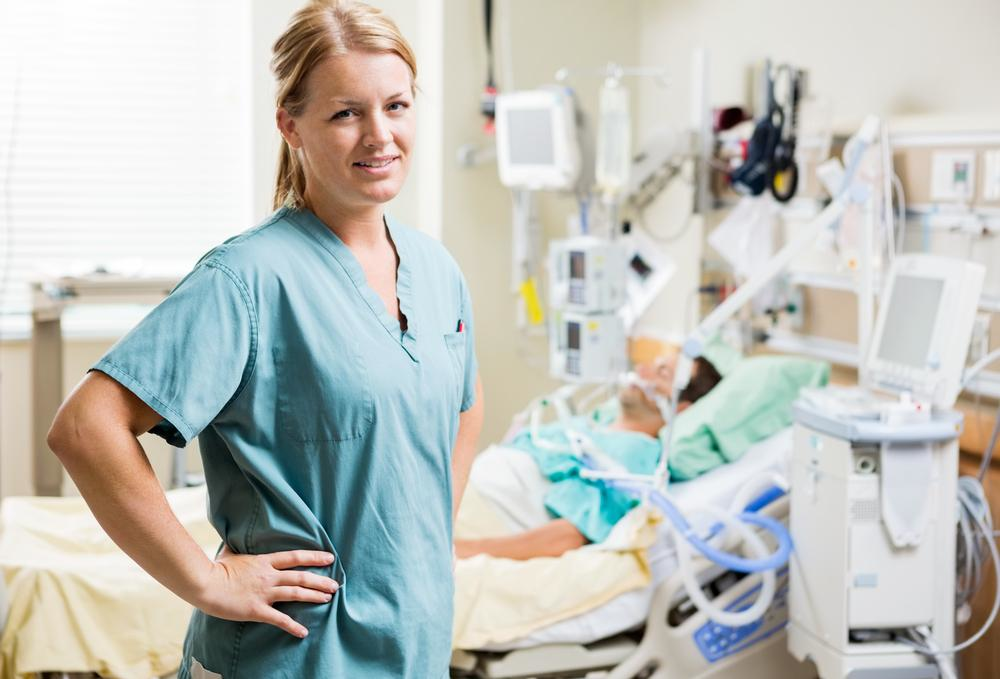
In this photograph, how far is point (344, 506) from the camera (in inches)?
48.4

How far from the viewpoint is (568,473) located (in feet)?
9.54

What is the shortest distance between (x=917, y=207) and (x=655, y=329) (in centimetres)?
139

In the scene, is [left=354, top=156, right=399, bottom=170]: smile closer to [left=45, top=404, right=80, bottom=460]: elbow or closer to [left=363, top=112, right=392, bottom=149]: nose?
[left=363, top=112, right=392, bottom=149]: nose

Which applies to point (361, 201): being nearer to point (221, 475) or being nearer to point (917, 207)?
point (221, 475)

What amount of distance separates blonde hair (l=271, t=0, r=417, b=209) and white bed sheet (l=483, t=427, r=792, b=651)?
1477mm

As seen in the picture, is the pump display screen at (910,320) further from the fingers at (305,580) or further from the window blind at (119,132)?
the window blind at (119,132)

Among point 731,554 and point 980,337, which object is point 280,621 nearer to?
→ point 731,554

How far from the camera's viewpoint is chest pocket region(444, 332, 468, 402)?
1.35 metres

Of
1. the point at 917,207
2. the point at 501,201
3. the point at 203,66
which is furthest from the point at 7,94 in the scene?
the point at 917,207

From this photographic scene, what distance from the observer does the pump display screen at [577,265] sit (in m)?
3.20

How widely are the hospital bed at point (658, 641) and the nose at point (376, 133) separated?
4.71 feet

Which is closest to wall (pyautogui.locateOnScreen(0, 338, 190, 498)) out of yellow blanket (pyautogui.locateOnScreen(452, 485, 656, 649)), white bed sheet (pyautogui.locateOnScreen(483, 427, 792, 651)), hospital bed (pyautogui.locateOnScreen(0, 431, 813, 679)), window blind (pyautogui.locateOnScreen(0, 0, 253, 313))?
window blind (pyautogui.locateOnScreen(0, 0, 253, 313))

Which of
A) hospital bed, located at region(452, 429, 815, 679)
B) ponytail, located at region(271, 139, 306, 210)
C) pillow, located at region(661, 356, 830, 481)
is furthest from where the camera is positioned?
pillow, located at region(661, 356, 830, 481)

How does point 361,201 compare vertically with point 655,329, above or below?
above
